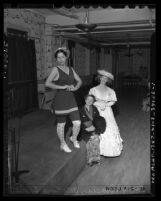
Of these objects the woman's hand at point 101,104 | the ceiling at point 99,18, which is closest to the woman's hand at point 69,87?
the woman's hand at point 101,104

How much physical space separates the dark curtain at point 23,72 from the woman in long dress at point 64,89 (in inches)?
58.8

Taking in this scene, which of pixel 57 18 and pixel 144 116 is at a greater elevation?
pixel 57 18

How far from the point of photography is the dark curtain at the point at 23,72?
14.7 feet

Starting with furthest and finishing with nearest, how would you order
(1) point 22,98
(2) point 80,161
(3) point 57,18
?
(3) point 57,18, (1) point 22,98, (2) point 80,161

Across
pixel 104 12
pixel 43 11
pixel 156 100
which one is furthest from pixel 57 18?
pixel 156 100

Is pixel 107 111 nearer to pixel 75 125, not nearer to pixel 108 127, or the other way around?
pixel 108 127

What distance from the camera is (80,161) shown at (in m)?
3.49

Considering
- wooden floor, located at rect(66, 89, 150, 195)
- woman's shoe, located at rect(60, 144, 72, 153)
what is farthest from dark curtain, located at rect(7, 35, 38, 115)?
wooden floor, located at rect(66, 89, 150, 195)

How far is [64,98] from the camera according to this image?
2820 millimetres

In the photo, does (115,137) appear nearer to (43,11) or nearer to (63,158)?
(63,158)

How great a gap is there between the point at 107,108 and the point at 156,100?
1.00 m

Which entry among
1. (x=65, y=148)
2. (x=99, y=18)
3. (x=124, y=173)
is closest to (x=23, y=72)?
(x=99, y=18)

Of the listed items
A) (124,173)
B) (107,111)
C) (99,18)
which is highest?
(99,18)

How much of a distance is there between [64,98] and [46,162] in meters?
0.84
